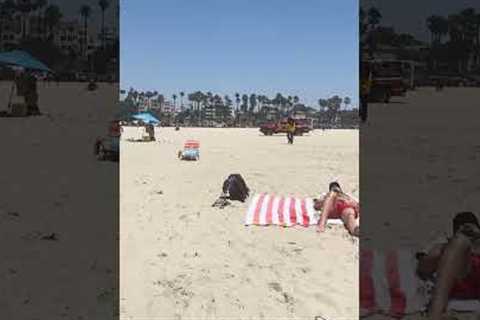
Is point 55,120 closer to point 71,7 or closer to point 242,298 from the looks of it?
point 242,298

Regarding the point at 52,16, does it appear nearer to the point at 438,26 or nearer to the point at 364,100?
the point at 364,100

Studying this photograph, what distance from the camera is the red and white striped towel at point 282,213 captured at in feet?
21.8

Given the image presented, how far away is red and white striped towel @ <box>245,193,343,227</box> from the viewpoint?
6641 mm

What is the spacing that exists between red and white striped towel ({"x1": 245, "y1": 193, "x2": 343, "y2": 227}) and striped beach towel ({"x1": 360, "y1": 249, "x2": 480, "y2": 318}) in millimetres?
1843

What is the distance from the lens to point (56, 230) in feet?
19.0

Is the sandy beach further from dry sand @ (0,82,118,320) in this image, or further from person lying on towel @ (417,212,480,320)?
dry sand @ (0,82,118,320)

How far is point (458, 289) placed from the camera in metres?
3.90

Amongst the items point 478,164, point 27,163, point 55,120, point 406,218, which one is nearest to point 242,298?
point 406,218

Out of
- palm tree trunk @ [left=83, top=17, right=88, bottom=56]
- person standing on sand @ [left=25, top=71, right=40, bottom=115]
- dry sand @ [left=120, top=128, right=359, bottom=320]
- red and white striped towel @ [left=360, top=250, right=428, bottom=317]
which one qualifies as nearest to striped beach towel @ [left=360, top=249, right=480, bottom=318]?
red and white striped towel @ [left=360, top=250, right=428, bottom=317]

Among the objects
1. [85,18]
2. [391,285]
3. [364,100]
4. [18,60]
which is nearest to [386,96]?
[364,100]

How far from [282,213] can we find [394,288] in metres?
2.77

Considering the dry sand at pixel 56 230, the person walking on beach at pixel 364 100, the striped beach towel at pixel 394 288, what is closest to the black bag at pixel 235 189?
the dry sand at pixel 56 230

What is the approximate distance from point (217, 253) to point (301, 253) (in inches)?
30.7

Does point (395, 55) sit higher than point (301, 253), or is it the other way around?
point (395, 55)
